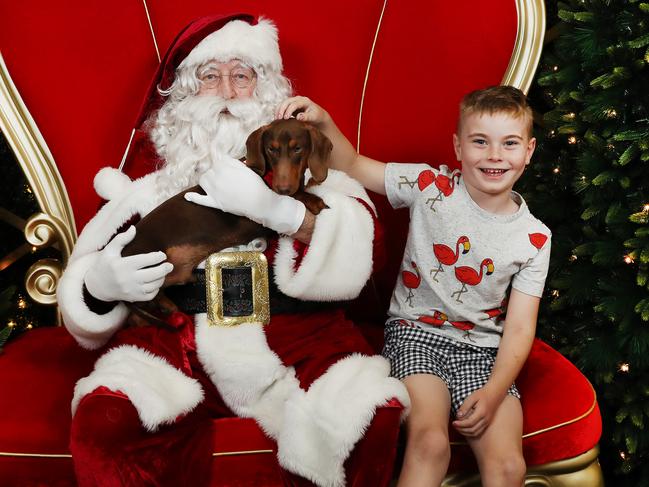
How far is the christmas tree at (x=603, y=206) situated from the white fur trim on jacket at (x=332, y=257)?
27.0 inches

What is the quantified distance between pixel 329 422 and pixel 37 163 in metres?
1.24

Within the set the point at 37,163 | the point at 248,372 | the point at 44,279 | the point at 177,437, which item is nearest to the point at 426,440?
the point at 248,372

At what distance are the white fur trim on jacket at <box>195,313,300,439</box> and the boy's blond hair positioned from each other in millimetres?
727

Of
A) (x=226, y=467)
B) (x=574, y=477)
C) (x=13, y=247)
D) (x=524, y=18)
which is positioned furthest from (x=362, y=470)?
(x=13, y=247)

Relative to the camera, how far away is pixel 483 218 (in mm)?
1880

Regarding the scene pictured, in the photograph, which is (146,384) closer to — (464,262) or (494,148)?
(464,262)

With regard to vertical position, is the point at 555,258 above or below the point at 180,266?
below

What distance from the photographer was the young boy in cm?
171

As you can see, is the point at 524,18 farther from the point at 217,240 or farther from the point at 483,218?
the point at 217,240

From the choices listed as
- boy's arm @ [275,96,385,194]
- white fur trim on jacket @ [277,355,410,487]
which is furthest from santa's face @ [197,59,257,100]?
white fur trim on jacket @ [277,355,410,487]

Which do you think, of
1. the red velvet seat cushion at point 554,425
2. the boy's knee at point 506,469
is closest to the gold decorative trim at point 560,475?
the red velvet seat cushion at point 554,425

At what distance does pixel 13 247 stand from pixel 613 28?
228 cm

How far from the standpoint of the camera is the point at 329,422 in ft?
5.04

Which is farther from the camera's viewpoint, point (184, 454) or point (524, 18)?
point (524, 18)
